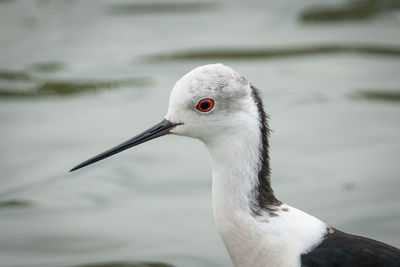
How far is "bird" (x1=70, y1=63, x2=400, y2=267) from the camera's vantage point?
12.4ft

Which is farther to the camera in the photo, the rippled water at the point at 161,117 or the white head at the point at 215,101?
the rippled water at the point at 161,117

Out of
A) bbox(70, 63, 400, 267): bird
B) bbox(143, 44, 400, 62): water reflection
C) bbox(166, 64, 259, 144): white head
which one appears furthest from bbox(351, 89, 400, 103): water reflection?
bbox(166, 64, 259, 144): white head

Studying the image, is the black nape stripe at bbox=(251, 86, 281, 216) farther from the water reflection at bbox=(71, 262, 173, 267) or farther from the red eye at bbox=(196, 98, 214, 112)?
the water reflection at bbox=(71, 262, 173, 267)

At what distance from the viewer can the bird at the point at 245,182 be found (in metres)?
3.78

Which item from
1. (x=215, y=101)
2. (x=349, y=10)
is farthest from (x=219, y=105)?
(x=349, y=10)

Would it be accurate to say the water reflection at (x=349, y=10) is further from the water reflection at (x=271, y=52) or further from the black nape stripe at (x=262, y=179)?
the black nape stripe at (x=262, y=179)

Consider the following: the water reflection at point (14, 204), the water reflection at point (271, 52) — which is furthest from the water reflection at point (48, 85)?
the water reflection at point (14, 204)

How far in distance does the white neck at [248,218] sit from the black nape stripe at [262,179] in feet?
0.10

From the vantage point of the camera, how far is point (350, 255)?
3730 mm

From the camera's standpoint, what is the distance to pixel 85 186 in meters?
6.46

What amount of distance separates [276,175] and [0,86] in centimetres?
389

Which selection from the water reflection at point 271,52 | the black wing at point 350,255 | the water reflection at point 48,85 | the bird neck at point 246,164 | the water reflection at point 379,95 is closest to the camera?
the black wing at point 350,255

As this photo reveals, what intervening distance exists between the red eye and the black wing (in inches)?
40.7

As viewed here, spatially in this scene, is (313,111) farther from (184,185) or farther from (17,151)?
(17,151)
